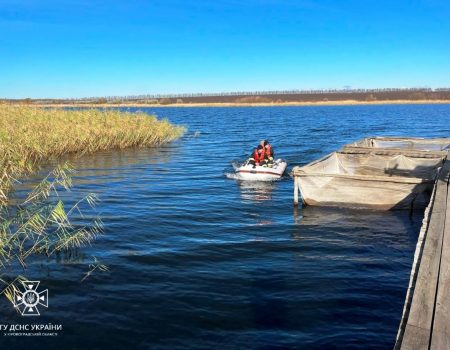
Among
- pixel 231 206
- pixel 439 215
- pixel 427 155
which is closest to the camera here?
pixel 439 215

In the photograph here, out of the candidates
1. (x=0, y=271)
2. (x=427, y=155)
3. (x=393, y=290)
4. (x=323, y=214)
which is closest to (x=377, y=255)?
(x=393, y=290)

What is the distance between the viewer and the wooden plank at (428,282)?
4.11 m

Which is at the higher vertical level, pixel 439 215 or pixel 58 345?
pixel 439 215

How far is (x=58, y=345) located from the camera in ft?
19.8

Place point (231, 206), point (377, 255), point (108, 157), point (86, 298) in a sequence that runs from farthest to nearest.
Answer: point (108, 157), point (231, 206), point (377, 255), point (86, 298)

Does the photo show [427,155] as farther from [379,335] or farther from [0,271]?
[0,271]

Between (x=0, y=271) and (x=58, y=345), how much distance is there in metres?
2.91

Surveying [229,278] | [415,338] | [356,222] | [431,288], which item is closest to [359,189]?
[356,222]

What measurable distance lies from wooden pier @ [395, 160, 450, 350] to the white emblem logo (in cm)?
556

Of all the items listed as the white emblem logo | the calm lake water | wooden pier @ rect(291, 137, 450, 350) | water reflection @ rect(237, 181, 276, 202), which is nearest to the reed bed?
the calm lake water

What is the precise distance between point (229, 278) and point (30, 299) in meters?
3.57

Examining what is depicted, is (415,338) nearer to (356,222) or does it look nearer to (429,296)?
(429,296)

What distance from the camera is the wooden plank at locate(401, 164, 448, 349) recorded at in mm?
4105

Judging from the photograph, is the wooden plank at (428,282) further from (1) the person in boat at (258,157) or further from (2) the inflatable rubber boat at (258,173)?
(1) the person in boat at (258,157)
